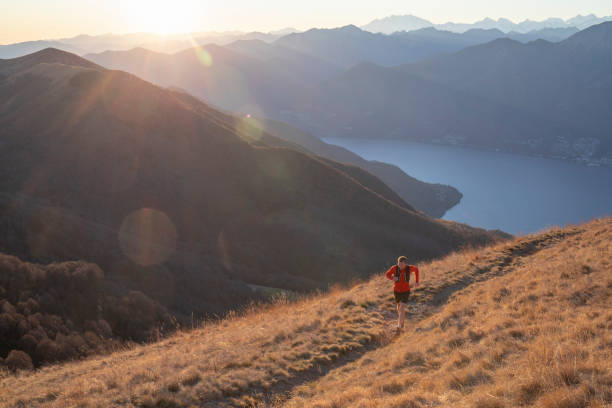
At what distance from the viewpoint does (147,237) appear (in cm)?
3238

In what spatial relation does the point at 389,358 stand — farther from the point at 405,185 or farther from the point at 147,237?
the point at 405,185

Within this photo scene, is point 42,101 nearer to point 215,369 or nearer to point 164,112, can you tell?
point 164,112

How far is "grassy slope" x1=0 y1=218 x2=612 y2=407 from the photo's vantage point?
616cm

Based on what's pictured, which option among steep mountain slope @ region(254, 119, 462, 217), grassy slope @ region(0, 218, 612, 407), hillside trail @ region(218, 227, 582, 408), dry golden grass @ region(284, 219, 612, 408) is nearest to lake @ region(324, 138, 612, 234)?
steep mountain slope @ region(254, 119, 462, 217)

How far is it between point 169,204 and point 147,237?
7.49 meters

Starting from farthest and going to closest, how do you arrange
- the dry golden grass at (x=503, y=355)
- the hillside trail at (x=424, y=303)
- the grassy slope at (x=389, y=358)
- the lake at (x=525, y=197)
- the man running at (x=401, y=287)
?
the lake at (x=525, y=197) → the man running at (x=401, y=287) → the hillside trail at (x=424, y=303) → the grassy slope at (x=389, y=358) → the dry golden grass at (x=503, y=355)

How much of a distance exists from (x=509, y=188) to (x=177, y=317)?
171324 mm

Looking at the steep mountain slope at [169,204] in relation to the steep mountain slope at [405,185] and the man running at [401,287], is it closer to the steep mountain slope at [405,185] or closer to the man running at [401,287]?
the man running at [401,287]

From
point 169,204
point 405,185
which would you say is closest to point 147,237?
point 169,204

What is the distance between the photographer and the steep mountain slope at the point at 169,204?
24938 millimetres

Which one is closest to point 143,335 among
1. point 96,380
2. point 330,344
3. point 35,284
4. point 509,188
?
point 35,284

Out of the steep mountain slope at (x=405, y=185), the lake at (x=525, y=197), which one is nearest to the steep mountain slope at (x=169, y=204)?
the steep mountain slope at (x=405, y=185)

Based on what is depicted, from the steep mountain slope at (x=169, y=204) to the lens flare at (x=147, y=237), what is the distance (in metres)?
0.15

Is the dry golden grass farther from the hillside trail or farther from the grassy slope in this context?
the hillside trail
